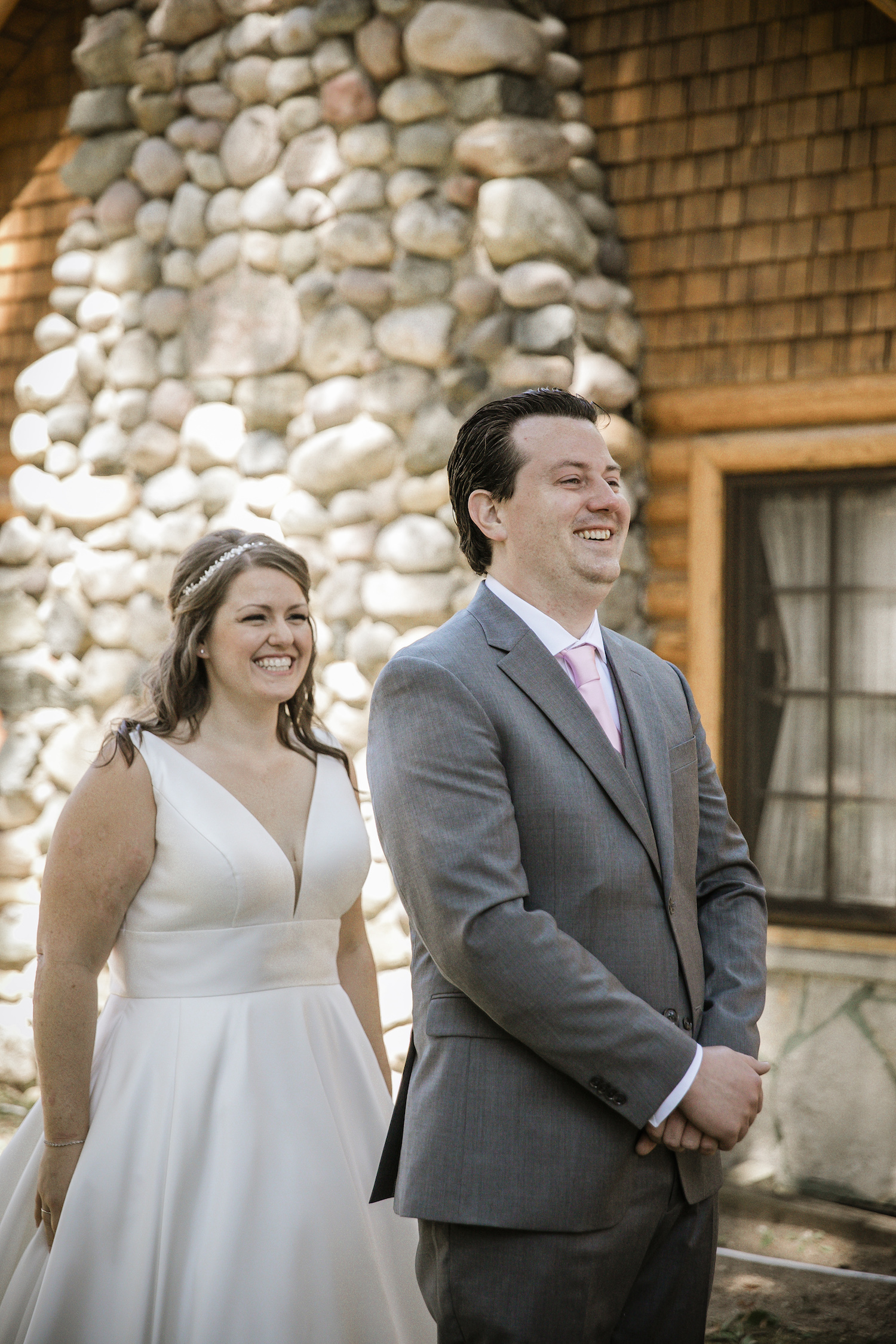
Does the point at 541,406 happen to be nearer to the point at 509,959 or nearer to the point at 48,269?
the point at 509,959

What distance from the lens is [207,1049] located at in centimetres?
243

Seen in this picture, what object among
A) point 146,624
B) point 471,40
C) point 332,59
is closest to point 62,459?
point 146,624

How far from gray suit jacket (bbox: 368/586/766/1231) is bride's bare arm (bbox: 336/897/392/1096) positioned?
84 cm

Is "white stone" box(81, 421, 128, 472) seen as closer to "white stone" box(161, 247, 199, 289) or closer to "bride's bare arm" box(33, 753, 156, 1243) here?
"white stone" box(161, 247, 199, 289)

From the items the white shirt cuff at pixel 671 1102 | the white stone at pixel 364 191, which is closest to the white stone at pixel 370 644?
the white stone at pixel 364 191

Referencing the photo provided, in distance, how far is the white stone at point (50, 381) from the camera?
17.1ft

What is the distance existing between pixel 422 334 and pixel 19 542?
2.16 metres

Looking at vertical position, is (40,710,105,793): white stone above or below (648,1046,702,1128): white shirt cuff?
above

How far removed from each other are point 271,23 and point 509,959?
4112mm

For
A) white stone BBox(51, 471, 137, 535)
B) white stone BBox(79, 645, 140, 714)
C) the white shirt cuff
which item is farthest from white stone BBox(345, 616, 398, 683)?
the white shirt cuff

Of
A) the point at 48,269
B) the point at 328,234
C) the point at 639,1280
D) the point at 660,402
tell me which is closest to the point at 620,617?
the point at 660,402

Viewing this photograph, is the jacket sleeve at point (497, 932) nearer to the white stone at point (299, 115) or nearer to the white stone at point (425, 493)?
the white stone at point (425, 493)

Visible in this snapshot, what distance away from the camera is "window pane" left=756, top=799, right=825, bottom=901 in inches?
170

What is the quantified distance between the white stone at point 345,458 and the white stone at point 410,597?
37cm
